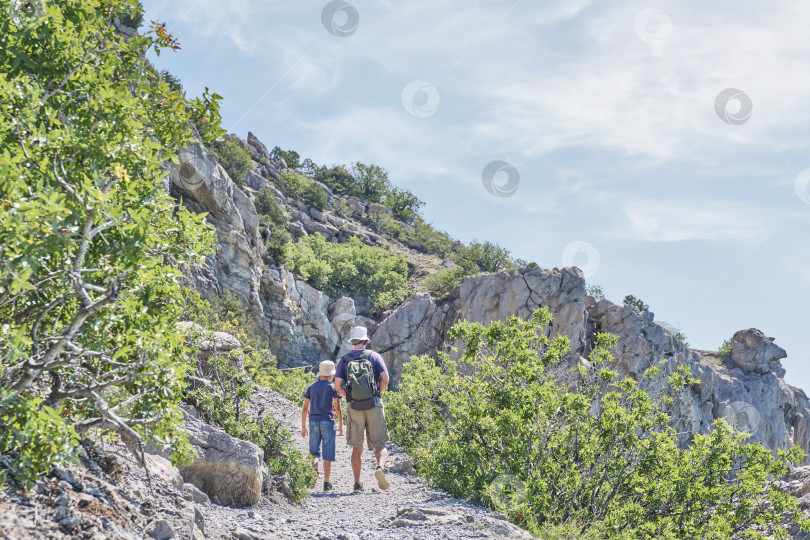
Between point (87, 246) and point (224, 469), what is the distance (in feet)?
12.9

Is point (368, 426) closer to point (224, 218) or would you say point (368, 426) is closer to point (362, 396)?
point (362, 396)

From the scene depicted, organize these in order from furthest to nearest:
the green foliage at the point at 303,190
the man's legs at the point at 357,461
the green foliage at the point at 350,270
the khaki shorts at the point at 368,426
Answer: the green foliage at the point at 303,190, the green foliage at the point at 350,270, the man's legs at the point at 357,461, the khaki shorts at the point at 368,426

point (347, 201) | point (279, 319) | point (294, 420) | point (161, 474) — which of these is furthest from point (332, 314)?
point (161, 474)

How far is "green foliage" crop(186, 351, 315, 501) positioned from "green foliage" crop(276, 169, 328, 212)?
60.1m

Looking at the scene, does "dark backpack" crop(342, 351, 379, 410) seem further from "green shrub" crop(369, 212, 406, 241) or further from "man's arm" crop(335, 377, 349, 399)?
"green shrub" crop(369, 212, 406, 241)

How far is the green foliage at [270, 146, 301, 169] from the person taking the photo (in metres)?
87.3

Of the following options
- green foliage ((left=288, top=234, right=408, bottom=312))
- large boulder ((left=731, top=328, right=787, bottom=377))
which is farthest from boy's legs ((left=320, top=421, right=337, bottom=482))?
large boulder ((left=731, top=328, right=787, bottom=377))

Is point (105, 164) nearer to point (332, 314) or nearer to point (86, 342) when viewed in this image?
point (86, 342)

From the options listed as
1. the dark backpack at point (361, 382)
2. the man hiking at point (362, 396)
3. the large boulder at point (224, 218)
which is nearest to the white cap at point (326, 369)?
the man hiking at point (362, 396)

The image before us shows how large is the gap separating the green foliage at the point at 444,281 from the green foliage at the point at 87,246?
152 ft

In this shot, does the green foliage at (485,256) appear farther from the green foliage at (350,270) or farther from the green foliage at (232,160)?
the green foliage at (232,160)

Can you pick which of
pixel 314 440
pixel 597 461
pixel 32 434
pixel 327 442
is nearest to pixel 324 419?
pixel 327 442

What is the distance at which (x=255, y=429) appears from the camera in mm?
8438

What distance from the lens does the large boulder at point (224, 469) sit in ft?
21.6
